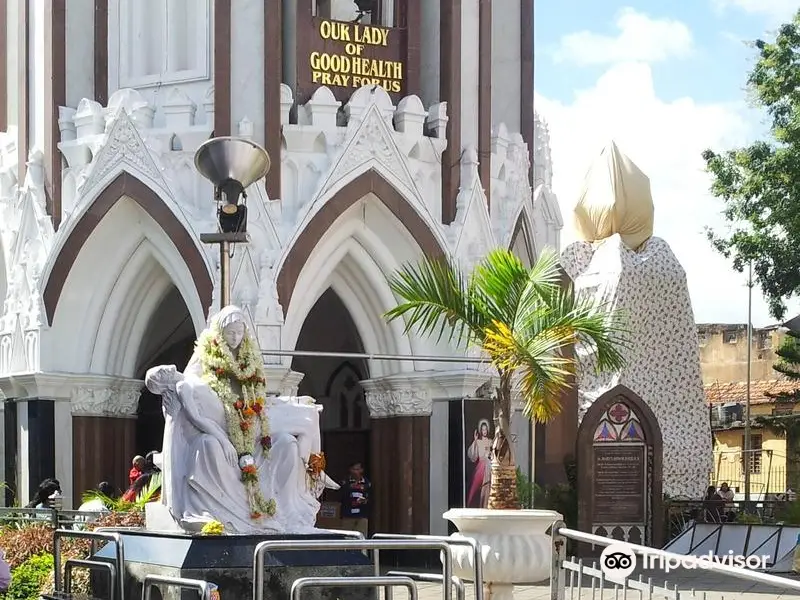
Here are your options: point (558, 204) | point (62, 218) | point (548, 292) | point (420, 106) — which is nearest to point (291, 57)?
point (420, 106)

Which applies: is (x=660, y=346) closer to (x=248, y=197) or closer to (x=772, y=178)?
(x=772, y=178)

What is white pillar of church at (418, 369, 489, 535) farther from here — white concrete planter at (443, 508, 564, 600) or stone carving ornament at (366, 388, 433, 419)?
A: white concrete planter at (443, 508, 564, 600)

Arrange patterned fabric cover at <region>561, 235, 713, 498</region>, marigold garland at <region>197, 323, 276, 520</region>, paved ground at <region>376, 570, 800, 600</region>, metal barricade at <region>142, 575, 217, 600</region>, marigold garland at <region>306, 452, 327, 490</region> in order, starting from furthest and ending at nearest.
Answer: patterned fabric cover at <region>561, 235, 713, 498</region>
paved ground at <region>376, 570, 800, 600</region>
marigold garland at <region>306, 452, 327, 490</region>
marigold garland at <region>197, 323, 276, 520</region>
metal barricade at <region>142, 575, 217, 600</region>

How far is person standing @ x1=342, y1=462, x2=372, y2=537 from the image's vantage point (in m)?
26.2

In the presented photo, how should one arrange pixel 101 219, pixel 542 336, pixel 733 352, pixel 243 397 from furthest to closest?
pixel 733 352 → pixel 101 219 → pixel 542 336 → pixel 243 397

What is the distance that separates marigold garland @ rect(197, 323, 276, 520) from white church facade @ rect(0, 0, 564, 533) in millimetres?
10859

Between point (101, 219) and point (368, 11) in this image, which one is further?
point (368, 11)

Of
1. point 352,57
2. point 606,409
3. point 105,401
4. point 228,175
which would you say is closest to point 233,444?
point 228,175

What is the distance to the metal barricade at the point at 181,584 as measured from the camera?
983 centimetres

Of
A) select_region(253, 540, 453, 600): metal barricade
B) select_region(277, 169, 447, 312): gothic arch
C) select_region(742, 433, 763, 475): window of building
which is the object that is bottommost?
select_region(742, 433, 763, 475): window of building

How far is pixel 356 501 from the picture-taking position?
85.9 ft

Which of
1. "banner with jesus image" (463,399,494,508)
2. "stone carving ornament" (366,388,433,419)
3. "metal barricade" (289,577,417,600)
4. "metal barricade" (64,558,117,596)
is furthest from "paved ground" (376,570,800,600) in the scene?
"metal barricade" (289,577,417,600)

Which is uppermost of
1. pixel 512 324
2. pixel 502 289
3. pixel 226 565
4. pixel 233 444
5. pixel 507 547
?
pixel 502 289

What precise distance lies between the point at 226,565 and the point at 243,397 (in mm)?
1839
